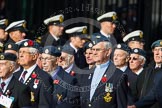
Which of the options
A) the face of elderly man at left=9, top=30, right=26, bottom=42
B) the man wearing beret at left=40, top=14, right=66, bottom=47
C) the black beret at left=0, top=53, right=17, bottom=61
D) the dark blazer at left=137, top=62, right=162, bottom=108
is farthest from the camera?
the face of elderly man at left=9, top=30, right=26, bottom=42

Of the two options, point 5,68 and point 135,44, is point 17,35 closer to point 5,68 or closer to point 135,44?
point 135,44

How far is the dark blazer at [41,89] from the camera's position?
44.3 feet

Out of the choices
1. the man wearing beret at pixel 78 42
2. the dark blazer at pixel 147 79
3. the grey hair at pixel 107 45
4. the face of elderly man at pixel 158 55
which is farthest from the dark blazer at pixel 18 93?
the face of elderly man at pixel 158 55

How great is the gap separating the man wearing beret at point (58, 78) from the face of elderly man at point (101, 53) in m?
0.61

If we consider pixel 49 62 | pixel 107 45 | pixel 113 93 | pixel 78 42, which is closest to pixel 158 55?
pixel 107 45

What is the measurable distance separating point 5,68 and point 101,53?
4.55ft

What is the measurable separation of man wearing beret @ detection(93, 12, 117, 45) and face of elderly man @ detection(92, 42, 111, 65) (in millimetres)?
1475

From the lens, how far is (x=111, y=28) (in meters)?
15.5

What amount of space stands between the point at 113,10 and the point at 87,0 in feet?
1.66

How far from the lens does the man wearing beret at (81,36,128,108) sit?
1331 cm

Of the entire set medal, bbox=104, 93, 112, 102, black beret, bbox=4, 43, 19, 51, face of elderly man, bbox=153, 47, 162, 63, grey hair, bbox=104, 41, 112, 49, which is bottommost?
medal, bbox=104, 93, 112, 102

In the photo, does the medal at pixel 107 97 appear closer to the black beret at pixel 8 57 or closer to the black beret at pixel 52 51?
the black beret at pixel 52 51

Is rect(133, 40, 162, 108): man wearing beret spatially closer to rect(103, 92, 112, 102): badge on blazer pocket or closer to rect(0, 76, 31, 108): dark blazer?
rect(103, 92, 112, 102): badge on blazer pocket

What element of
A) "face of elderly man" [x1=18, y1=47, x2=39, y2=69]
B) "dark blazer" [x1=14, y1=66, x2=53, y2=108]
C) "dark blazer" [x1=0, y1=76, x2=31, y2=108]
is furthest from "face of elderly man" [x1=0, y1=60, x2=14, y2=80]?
"face of elderly man" [x1=18, y1=47, x2=39, y2=69]
